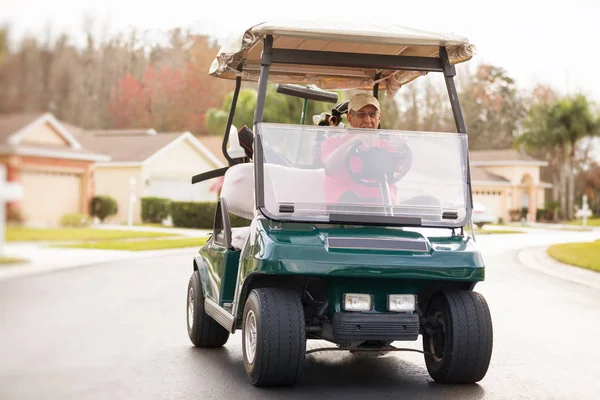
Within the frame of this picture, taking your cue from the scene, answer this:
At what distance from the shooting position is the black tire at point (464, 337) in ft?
20.1

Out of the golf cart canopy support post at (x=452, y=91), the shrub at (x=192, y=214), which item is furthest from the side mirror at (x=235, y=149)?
the shrub at (x=192, y=214)

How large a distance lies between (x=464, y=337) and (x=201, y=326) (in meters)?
2.69

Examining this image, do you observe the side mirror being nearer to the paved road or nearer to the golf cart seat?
the golf cart seat

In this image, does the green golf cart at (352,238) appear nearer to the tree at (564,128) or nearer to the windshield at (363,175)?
the windshield at (363,175)

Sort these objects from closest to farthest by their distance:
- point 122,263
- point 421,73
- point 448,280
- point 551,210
→ point 448,280 → point 421,73 → point 122,263 → point 551,210

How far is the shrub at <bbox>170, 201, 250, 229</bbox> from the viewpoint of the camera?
3666 centimetres

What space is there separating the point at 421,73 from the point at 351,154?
1303mm

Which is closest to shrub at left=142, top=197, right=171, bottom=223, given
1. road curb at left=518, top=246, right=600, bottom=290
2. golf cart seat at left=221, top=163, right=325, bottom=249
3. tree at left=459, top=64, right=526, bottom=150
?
road curb at left=518, top=246, right=600, bottom=290

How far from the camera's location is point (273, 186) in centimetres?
632

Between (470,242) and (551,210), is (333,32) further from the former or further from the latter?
(551,210)

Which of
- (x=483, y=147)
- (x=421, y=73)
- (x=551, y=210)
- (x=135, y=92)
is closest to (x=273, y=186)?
(x=421, y=73)

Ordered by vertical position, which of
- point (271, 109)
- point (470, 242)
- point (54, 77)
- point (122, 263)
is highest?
point (271, 109)

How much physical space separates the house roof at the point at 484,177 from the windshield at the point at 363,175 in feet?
195

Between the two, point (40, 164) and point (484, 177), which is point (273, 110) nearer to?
point (484, 177)
